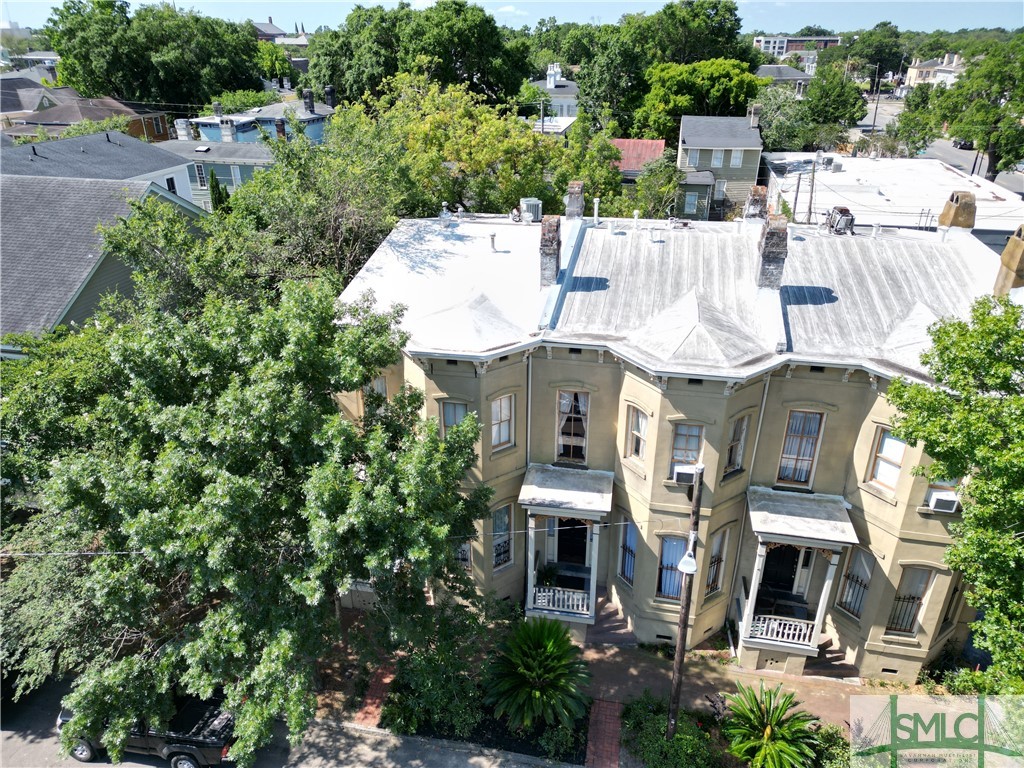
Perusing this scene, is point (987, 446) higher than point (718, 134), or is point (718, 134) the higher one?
point (718, 134)

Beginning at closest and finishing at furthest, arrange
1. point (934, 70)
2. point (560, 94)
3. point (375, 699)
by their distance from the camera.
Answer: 1. point (375, 699)
2. point (560, 94)
3. point (934, 70)

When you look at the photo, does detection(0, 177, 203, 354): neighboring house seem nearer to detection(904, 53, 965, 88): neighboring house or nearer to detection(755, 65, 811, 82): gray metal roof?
detection(755, 65, 811, 82): gray metal roof

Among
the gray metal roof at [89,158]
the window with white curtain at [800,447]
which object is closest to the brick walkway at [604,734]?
the window with white curtain at [800,447]

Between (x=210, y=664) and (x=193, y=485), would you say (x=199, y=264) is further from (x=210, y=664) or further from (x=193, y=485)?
(x=210, y=664)

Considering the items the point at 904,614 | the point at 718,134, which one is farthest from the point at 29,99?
Answer: the point at 904,614

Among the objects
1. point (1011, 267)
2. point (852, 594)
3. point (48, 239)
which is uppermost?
point (1011, 267)

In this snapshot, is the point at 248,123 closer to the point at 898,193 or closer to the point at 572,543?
the point at 898,193

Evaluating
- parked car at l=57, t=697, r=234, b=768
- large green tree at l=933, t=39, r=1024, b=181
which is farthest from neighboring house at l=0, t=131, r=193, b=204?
large green tree at l=933, t=39, r=1024, b=181
